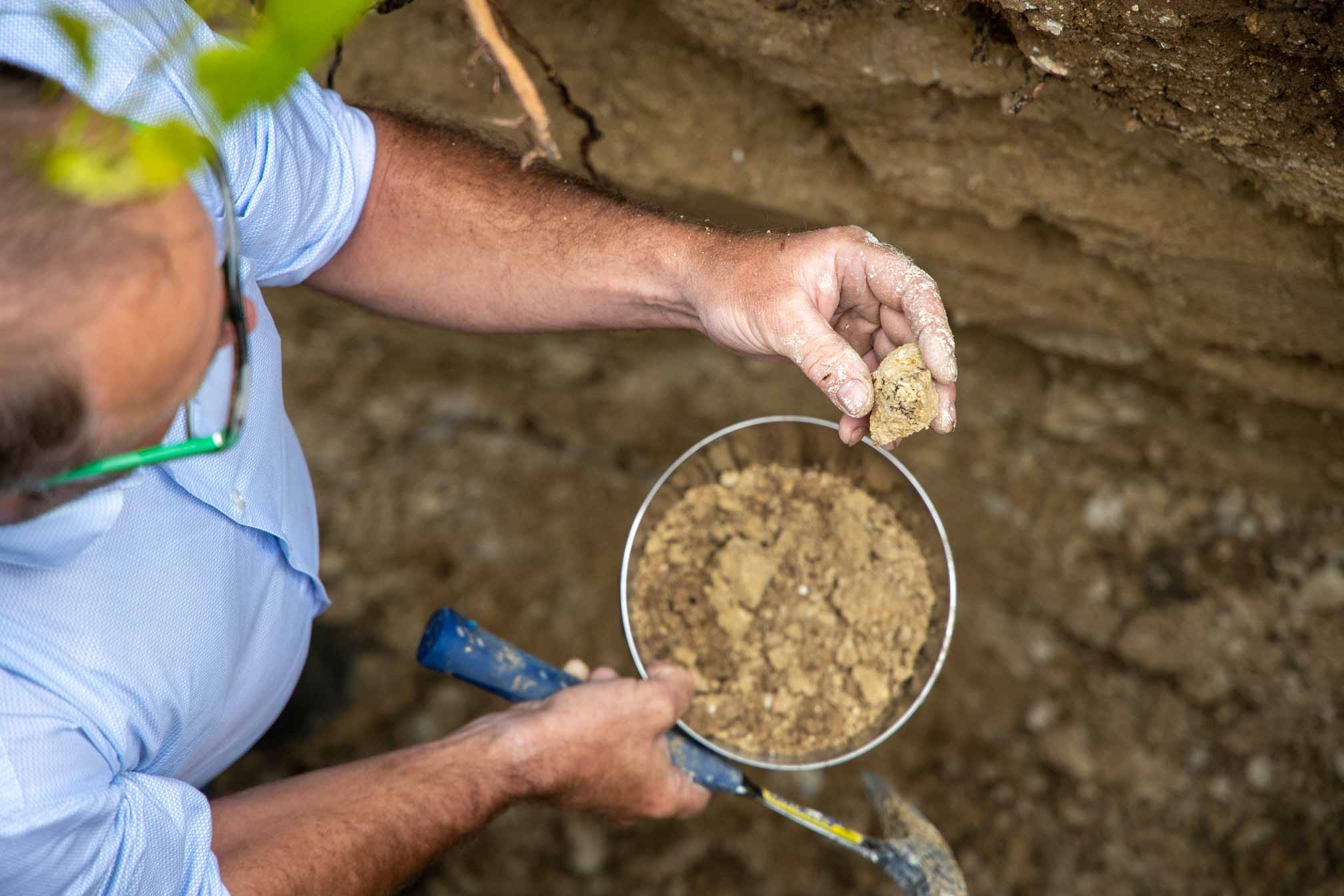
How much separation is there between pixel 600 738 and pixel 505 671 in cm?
19

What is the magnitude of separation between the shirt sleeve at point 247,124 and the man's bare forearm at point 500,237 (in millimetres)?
44

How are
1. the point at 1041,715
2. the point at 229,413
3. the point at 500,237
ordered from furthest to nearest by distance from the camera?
the point at 1041,715 → the point at 500,237 → the point at 229,413

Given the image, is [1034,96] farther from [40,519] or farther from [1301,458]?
[40,519]

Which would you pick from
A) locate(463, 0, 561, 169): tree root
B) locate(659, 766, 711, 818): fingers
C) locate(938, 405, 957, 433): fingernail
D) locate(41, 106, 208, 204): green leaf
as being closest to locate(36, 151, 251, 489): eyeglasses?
locate(41, 106, 208, 204): green leaf

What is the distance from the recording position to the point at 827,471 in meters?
1.54

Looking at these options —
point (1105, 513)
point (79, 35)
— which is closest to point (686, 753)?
point (1105, 513)

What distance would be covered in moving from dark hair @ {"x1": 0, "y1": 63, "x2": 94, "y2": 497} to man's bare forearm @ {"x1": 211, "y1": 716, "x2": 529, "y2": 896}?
0.63 metres

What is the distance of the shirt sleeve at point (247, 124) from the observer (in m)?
0.87

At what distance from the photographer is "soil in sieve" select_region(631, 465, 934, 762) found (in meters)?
1.44

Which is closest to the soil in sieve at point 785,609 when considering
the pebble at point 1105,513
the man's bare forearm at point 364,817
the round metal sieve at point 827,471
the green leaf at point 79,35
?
the round metal sieve at point 827,471

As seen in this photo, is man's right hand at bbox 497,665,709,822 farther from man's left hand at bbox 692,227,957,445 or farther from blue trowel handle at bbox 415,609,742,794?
man's left hand at bbox 692,227,957,445

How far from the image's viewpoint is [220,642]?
1102mm

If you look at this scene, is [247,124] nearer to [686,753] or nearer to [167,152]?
[167,152]

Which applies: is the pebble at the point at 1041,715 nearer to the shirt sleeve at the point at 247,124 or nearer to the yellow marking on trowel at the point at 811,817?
the yellow marking on trowel at the point at 811,817
